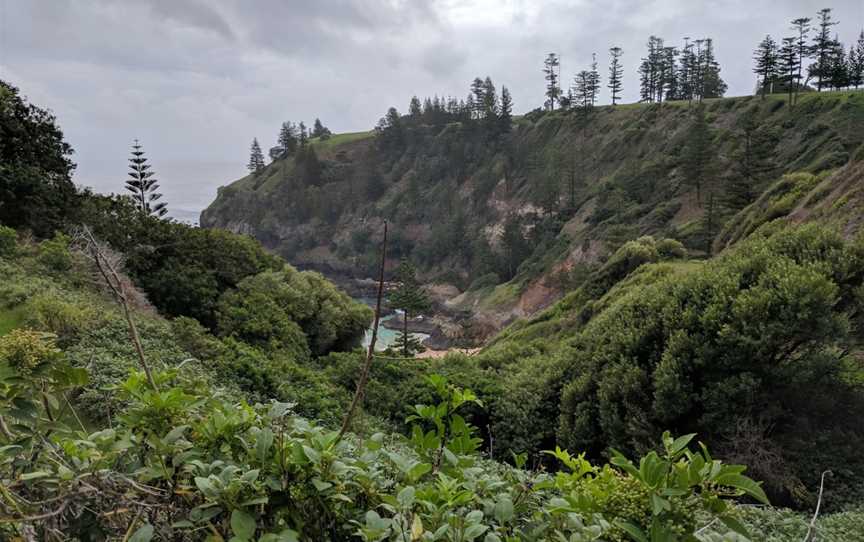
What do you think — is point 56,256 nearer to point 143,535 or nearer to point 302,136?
point 143,535

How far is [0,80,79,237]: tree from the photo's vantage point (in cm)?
1534

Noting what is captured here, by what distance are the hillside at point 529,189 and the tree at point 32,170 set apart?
28.8 m

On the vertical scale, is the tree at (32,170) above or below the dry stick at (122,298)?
above

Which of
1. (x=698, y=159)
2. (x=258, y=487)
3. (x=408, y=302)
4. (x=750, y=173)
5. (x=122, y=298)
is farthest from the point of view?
(x=698, y=159)

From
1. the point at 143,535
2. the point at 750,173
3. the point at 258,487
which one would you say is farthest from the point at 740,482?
the point at 750,173

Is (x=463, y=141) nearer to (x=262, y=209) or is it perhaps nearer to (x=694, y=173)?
(x=262, y=209)

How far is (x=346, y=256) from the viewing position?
76938 millimetres

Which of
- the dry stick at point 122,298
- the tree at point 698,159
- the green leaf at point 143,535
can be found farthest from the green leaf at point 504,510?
the tree at point 698,159

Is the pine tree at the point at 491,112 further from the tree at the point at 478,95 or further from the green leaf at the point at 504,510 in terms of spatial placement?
the green leaf at the point at 504,510

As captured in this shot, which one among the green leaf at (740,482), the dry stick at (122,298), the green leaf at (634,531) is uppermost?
Result: the dry stick at (122,298)

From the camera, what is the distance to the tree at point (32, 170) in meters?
15.3

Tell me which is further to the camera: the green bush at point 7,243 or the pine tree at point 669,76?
the pine tree at point 669,76

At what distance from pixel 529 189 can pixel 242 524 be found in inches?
2630

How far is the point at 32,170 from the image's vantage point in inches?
619
